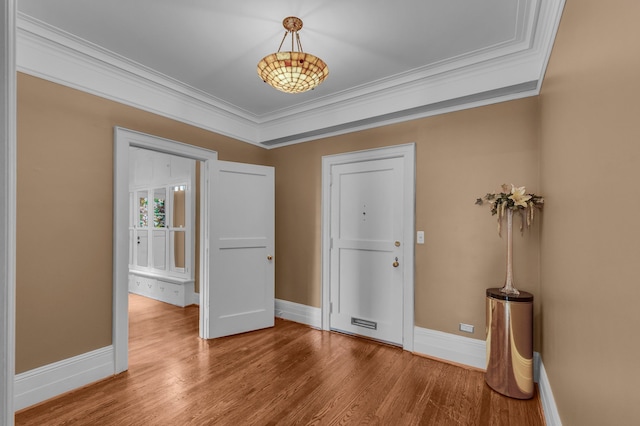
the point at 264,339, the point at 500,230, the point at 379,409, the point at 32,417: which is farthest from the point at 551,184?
the point at 32,417

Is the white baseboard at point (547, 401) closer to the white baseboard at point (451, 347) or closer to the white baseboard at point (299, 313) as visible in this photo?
the white baseboard at point (451, 347)

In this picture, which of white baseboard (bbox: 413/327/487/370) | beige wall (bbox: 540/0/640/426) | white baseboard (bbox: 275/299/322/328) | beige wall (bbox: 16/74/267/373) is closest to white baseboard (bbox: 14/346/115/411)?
beige wall (bbox: 16/74/267/373)

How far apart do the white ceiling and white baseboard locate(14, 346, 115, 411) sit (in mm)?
2235

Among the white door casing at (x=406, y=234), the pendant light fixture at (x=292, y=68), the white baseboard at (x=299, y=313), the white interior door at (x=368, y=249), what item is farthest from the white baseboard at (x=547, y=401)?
the pendant light fixture at (x=292, y=68)

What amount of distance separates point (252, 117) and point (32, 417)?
3.52 meters

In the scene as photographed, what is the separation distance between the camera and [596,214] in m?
1.18

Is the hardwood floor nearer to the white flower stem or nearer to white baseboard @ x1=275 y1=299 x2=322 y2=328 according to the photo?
white baseboard @ x1=275 y1=299 x2=322 y2=328

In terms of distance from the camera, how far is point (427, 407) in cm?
221

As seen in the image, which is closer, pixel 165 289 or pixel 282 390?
pixel 282 390

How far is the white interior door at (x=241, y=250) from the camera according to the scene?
138 inches

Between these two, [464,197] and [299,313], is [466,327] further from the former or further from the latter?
[299,313]

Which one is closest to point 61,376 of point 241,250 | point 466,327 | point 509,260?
point 241,250

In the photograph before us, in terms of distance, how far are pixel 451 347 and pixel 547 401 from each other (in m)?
0.91

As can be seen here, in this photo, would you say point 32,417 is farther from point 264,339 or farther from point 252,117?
point 252,117
